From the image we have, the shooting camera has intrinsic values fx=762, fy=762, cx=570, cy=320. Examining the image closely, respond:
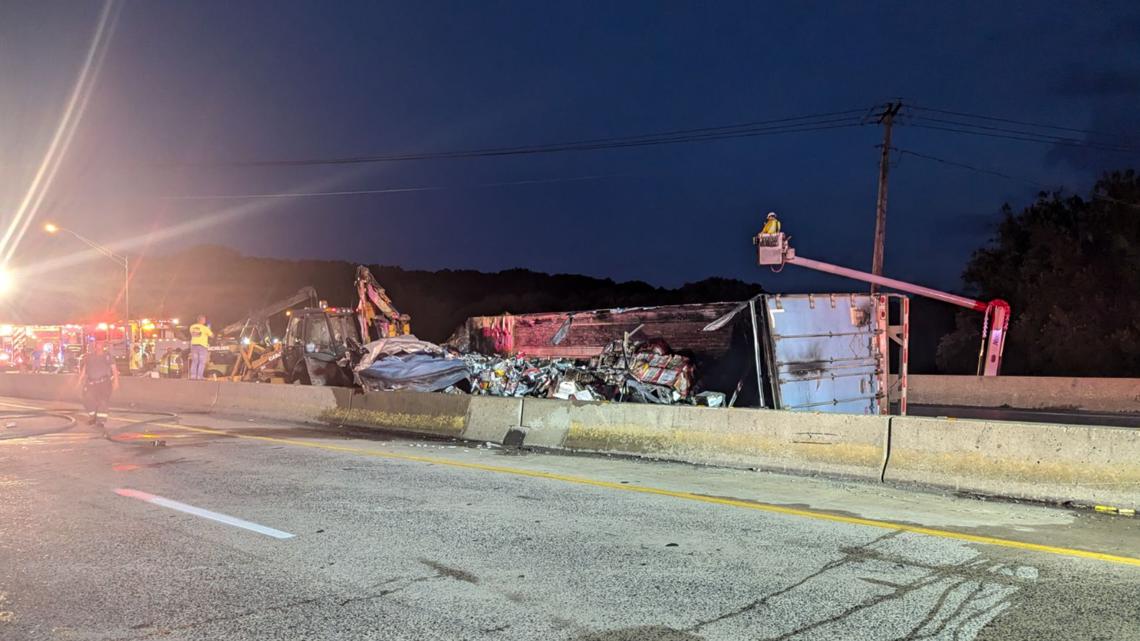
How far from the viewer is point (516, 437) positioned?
12141 mm

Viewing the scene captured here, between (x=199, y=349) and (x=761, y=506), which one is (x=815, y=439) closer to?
(x=761, y=506)

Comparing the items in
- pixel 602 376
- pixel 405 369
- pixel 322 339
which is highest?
pixel 322 339

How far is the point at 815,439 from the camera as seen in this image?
9078mm

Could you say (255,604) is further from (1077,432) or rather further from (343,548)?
(1077,432)

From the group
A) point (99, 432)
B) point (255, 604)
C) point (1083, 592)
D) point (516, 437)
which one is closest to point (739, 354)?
point (516, 437)

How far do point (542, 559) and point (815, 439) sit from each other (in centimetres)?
472

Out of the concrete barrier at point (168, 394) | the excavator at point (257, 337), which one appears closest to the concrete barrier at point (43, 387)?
the concrete barrier at point (168, 394)

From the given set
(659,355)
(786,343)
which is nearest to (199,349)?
(659,355)

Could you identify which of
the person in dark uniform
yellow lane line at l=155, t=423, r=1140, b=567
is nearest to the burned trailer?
yellow lane line at l=155, t=423, r=1140, b=567

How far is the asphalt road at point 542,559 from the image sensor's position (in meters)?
4.30

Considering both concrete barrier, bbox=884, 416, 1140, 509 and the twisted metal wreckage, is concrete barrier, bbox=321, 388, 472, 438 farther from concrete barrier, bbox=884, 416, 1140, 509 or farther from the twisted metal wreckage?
concrete barrier, bbox=884, 416, 1140, 509

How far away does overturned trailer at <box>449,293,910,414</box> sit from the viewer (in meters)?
12.3

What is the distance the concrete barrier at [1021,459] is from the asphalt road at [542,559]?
12.7 inches

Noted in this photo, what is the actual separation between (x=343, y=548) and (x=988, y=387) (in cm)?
1971
